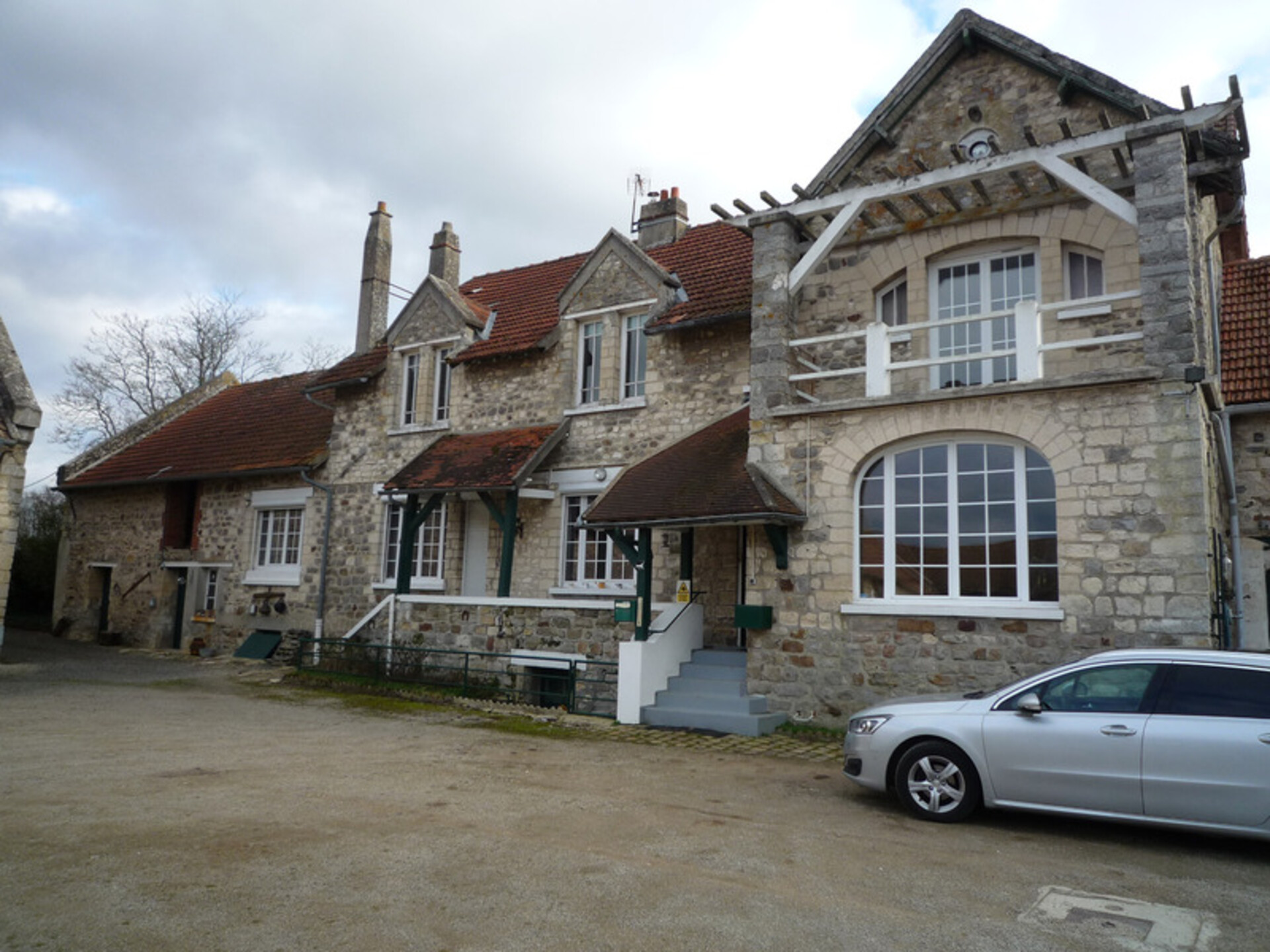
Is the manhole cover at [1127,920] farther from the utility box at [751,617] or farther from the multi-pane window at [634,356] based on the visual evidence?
the multi-pane window at [634,356]

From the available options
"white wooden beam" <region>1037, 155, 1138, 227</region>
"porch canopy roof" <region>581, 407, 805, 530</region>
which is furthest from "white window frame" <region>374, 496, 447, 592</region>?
"white wooden beam" <region>1037, 155, 1138, 227</region>

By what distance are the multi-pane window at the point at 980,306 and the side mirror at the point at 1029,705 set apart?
226 inches

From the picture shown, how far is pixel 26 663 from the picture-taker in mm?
17016

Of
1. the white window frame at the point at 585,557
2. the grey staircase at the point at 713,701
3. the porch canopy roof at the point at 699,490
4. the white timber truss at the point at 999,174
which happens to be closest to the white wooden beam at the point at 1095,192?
the white timber truss at the point at 999,174

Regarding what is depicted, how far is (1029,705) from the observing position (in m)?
6.61

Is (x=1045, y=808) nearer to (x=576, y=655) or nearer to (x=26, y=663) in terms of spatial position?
(x=576, y=655)

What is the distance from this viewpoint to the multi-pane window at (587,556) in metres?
15.0

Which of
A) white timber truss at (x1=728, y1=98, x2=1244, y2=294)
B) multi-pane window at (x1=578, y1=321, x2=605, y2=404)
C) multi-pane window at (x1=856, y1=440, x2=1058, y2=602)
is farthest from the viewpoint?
multi-pane window at (x1=578, y1=321, x2=605, y2=404)

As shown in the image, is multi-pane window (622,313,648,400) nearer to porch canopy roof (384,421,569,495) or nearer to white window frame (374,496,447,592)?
porch canopy roof (384,421,569,495)

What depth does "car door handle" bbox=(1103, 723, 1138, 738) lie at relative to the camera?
246 inches

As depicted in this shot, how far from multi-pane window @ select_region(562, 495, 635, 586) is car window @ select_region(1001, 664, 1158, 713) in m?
Answer: 8.63

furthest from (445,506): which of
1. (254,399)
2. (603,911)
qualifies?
(603,911)

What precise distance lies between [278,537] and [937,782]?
645 inches

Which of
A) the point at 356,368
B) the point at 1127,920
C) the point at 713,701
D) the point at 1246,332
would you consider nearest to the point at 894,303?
the point at 1246,332
